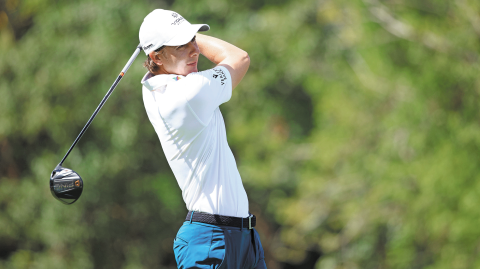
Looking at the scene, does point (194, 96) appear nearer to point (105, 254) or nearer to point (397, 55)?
point (397, 55)

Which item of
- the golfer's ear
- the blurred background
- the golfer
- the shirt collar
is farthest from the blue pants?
the blurred background

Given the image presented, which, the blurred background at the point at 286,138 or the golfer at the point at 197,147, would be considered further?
the blurred background at the point at 286,138

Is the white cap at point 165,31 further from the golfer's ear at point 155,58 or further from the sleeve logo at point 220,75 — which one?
the sleeve logo at point 220,75

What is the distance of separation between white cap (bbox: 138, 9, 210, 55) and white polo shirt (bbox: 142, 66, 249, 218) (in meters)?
0.15

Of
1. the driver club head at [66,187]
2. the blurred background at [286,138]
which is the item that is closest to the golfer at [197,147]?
the driver club head at [66,187]

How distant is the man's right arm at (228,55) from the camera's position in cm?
A: 279

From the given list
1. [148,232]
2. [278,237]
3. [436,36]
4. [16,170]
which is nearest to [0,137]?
[16,170]

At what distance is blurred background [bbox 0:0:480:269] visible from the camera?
9273mm

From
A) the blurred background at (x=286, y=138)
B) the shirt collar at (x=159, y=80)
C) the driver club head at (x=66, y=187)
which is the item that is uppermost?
the shirt collar at (x=159, y=80)

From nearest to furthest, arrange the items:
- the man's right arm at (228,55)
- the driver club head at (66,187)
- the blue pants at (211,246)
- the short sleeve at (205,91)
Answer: the short sleeve at (205,91)
the blue pants at (211,246)
the man's right arm at (228,55)
the driver club head at (66,187)

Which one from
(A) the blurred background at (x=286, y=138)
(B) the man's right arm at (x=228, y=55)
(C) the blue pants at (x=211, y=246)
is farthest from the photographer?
(A) the blurred background at (x=286, y=138)

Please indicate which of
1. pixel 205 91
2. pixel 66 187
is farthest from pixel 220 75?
pixel 66 187

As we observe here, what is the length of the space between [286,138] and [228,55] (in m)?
11.5

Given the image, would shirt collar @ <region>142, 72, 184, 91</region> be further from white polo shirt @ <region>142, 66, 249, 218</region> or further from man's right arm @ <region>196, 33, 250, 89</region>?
man's right arm @ <region>196, 33, 250, 89</region>
